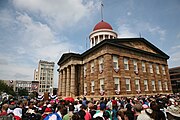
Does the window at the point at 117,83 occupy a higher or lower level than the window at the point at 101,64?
lower

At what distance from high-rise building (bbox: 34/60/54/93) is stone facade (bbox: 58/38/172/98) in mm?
88931

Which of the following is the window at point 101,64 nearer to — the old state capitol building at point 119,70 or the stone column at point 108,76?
the old state capitol building at point 119,70

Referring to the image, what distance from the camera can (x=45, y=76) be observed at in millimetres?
116625

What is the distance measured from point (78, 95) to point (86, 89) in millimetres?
3250

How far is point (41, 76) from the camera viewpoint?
113750 mm

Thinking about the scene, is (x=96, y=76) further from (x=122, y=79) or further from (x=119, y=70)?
(x=122, y=79)

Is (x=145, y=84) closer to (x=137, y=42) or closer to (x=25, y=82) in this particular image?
(x=137, y=42)

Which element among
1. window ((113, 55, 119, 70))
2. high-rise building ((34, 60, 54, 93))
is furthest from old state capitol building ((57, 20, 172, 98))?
high-rise building ((34, 60, 54, 93))

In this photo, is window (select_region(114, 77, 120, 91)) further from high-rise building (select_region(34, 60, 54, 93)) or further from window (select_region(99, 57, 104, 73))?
high-rise building (select_region(34, 60, 54, 93))

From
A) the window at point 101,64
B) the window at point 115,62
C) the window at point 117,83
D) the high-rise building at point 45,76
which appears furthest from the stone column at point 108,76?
the high-rise building at point 45,76

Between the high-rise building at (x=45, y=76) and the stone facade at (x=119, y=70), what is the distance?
88931mm

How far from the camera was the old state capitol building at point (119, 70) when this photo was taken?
20.6m

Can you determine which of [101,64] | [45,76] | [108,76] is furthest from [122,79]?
[45,76]

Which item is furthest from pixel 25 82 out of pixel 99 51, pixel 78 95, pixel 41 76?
pixel 99 51
